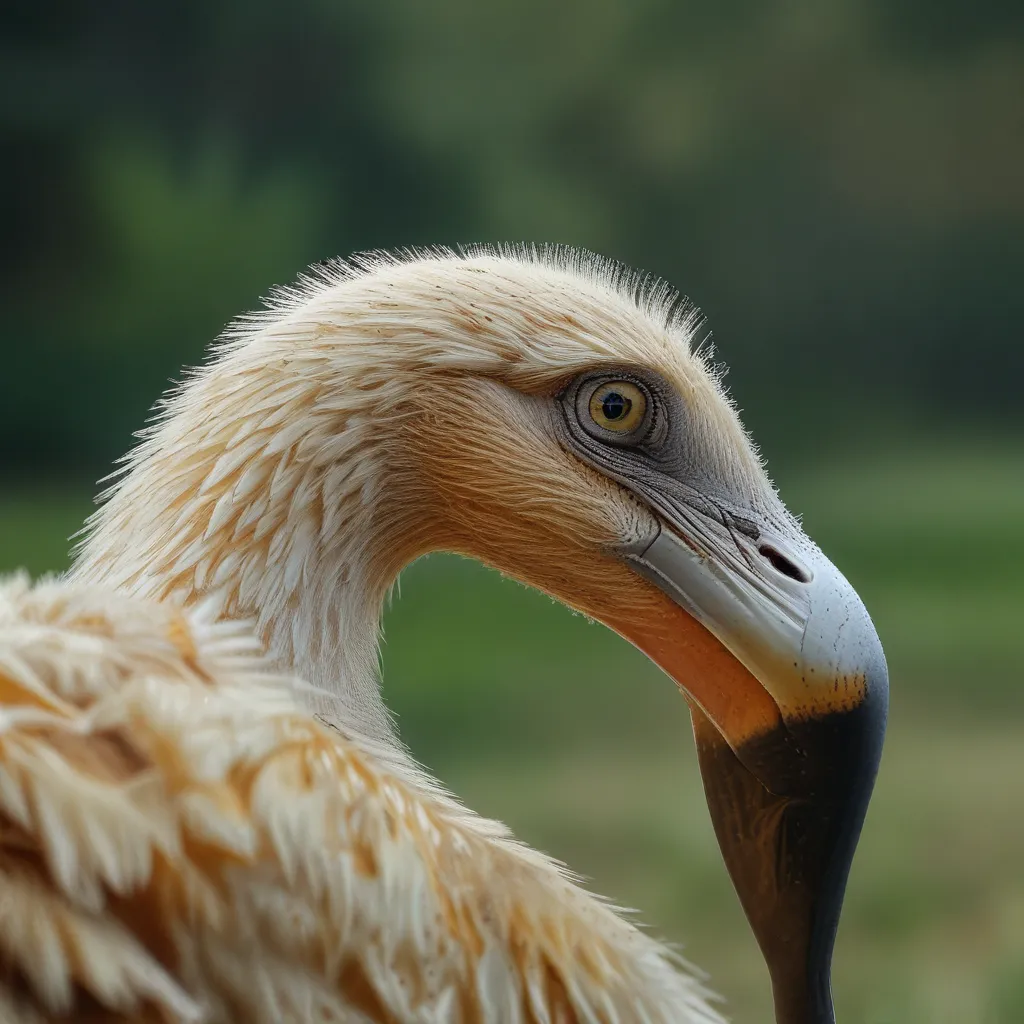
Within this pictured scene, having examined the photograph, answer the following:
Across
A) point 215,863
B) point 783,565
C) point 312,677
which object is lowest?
point 215,863

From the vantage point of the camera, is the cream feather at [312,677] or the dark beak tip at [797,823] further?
the dark beak tip at [797,823]

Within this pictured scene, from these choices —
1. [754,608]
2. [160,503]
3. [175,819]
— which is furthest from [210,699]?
[754,608]

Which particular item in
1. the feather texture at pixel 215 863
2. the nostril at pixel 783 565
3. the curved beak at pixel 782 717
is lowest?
the feather texture at pixel 215 863

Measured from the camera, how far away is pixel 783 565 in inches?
37.0

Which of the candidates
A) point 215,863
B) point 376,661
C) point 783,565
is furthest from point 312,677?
point 783,565

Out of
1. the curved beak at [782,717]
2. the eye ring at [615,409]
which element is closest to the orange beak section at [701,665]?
the curved beak at [782,717]

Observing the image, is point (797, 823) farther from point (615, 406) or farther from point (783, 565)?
point (615, 406)

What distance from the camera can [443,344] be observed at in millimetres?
924

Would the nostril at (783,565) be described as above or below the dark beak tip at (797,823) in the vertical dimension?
above

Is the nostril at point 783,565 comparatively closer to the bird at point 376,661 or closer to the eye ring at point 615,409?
the bird at point 376,661

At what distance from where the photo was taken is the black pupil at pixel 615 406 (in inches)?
37.5

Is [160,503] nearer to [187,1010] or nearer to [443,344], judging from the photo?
[443,344]

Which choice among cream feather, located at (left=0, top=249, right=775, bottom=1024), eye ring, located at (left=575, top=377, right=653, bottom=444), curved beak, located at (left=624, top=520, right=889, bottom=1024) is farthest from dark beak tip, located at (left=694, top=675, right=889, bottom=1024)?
eye ring, located at (left=575, top=377, right=653, bottom=444)

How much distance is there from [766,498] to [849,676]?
0.48ft
